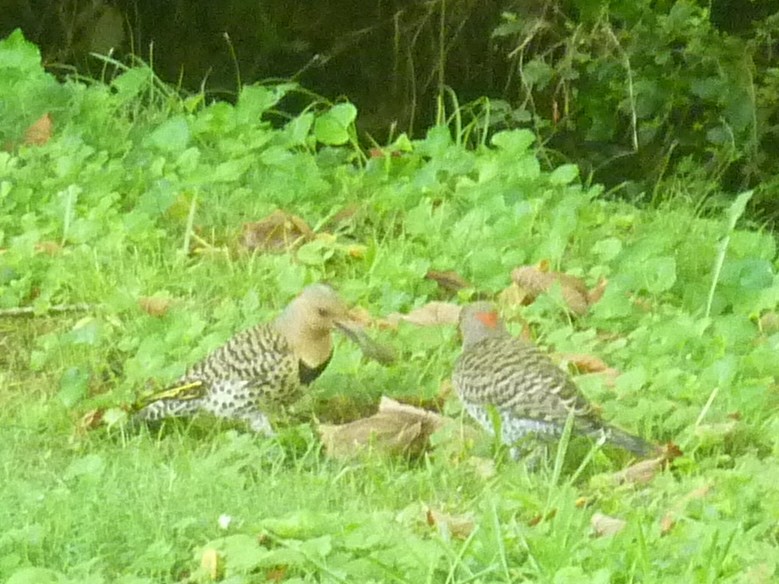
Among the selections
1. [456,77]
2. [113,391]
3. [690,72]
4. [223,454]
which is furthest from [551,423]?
[456,77]

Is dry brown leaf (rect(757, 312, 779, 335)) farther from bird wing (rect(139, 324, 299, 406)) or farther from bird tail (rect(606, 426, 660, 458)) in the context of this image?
bird wing (rect(139, 324, 299, 406))

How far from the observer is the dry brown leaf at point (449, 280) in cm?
593

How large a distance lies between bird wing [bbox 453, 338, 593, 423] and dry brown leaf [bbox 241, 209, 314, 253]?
149 cm

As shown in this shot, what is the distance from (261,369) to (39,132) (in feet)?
8.54

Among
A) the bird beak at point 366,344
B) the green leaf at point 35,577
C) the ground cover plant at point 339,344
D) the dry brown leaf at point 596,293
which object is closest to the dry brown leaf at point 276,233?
the ground cover plant at point 339,344

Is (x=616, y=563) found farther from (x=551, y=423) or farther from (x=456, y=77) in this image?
(x=456, y=77)

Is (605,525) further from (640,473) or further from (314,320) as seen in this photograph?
(314,320)

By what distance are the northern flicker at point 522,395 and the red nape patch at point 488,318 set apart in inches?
3.3

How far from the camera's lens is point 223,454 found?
14.8ft

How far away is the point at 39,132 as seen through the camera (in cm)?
700

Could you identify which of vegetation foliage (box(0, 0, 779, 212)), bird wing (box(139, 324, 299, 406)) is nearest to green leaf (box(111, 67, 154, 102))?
vegetation foliage (box(0, 0, 779, 212))

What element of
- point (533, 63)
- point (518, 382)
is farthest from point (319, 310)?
point (533, 63)

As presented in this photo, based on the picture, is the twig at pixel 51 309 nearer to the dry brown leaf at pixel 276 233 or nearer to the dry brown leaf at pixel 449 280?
the dry brown leaf at pixel 276 233

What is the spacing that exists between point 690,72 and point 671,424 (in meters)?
3.66
